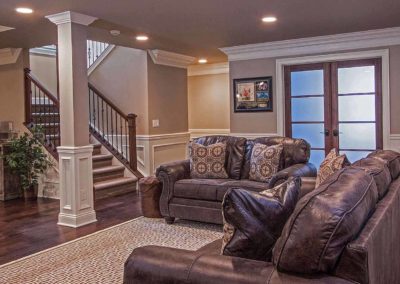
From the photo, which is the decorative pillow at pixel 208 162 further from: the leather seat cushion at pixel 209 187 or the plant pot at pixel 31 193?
the plant pot at pixel 31 193

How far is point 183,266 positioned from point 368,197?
83cm

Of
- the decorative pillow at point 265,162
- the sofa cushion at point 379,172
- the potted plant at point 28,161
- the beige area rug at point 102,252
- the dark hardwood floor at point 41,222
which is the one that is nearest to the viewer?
the sofa cushion at point 379,172

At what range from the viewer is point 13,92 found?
6.82 m

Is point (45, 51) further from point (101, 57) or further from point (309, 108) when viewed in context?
point (309, 108)

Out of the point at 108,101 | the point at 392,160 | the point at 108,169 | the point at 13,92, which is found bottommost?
the point at 108,169

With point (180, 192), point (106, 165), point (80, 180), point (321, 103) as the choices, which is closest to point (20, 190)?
point (106, 165)

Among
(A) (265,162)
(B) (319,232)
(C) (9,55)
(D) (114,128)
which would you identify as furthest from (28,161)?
(B) (319,232)

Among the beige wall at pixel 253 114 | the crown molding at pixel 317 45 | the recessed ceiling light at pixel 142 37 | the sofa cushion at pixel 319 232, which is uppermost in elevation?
the recessed ceiling light at pixel 142 37

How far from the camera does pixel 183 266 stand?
1.58 meters

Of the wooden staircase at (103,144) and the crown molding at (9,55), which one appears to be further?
the crown molding at (9,55)

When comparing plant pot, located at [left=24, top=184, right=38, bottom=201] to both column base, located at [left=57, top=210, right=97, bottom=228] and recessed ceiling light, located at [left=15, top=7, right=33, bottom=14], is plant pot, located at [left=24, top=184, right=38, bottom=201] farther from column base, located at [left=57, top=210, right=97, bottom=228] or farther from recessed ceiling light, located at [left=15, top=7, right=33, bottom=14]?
recessed ceiling light, located at [left=15, top=7, right=33, bottom=14]

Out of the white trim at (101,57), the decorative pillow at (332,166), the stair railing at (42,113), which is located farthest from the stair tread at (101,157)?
the decorative pillow at (332,166)

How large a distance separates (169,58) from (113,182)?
7.82 feet

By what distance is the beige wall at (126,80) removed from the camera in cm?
697
